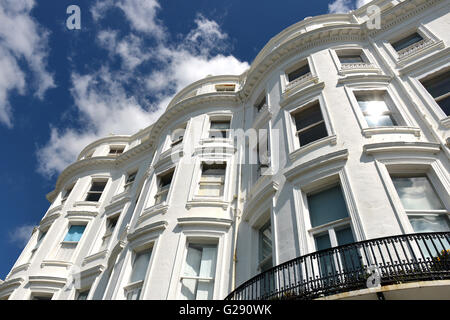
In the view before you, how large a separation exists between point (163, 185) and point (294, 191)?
7.11 meters

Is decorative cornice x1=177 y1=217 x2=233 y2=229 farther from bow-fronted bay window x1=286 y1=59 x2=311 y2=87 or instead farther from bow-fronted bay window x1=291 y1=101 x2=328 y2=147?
bow-fronted bay window x1=286 y1=59 x2=311 y2=87

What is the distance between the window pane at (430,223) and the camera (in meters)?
6.89

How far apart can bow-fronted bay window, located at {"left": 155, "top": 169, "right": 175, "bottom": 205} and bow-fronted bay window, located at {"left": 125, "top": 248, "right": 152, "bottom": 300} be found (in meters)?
2.43

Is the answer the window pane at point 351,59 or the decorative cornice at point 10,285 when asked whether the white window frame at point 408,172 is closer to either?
the window pane at point 351,59

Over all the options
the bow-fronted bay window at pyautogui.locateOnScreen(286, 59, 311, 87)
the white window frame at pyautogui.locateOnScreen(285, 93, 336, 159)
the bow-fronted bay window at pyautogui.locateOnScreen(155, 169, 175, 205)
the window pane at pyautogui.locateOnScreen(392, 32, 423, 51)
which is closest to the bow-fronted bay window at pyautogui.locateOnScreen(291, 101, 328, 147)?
the white window frame at pyautogui.locateOnScreen(285, 93, 336, 159)

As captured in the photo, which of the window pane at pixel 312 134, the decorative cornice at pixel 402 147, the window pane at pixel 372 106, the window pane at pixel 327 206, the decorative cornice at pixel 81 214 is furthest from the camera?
the decorative cornice at pixel 81 214

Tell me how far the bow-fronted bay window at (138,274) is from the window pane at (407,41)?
12789 millimetres

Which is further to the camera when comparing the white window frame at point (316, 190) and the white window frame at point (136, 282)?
the white window frame at point (136, 282)

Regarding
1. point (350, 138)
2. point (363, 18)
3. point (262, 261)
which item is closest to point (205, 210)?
point (262, 261)

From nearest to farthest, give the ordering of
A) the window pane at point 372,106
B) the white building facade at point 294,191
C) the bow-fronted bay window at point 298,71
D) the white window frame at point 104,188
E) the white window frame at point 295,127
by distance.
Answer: the white building facade at point 294,191, the white window frame at point 295,127, the window pane at point 372,106, the bow-fronted bay window at point 298,71, the white window frame at point 104,188

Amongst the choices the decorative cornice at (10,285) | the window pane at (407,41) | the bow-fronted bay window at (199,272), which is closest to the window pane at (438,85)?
the window pane at (407,41)

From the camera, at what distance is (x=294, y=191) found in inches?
344

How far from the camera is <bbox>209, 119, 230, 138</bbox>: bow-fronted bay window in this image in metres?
15.1

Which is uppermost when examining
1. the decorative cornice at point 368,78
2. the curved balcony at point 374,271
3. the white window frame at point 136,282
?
the decorative cornice at point 368,78
